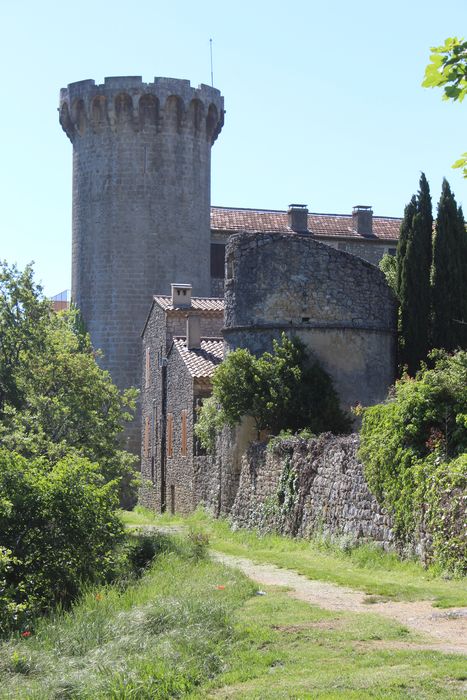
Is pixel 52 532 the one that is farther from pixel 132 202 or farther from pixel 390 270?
pixel 132 202

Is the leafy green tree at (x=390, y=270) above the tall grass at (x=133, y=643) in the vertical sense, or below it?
above

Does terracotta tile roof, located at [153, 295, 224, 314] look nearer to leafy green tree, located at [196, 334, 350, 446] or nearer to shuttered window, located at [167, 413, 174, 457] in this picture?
shuttered window, located at [167, 413, 174, 457]

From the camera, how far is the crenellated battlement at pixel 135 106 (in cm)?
4762

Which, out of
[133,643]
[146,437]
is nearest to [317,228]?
[146,437]

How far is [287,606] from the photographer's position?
1278 cm

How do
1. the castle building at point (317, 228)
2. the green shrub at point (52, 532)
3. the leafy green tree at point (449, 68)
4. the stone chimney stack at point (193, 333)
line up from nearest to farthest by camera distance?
the leafy green tree at point (449, 68)
the green shrub at point (52, 532)
the stone chimney stack at point (193, 333)
the castle building at point (317, 228)

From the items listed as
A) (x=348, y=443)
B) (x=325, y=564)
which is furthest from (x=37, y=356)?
(x=325, y=564)

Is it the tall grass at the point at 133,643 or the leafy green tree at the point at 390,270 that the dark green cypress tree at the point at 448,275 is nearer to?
the leafy green tree at the point at 390,270

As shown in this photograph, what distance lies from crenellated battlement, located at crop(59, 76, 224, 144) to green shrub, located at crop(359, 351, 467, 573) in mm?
31395

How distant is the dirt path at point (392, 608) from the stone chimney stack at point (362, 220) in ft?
110

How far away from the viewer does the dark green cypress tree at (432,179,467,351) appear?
26484mm

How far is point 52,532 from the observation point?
17.0 metres

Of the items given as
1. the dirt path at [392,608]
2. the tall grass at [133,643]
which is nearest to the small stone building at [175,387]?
the dirt path at [392,608]

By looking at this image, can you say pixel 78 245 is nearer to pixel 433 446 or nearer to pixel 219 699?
pixel 433 446
